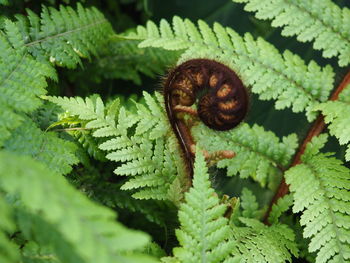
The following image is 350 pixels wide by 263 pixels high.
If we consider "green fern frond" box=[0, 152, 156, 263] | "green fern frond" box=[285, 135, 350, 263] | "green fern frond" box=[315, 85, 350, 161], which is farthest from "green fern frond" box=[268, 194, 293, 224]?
"green fern frond" box=[0, 152, 156, 263]

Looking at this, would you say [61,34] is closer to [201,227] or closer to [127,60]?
[127,60]

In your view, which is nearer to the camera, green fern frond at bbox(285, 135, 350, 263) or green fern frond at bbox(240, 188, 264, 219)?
green fern frond at bbox(285, 135, 350, 263)

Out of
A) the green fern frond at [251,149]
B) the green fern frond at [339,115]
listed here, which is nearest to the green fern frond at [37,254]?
the green fern frond at [251,149]

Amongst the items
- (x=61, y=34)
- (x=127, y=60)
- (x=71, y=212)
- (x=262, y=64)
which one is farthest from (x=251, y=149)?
(x=71, y=212)

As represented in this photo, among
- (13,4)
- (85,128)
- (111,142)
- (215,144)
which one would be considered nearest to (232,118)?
(215,144)

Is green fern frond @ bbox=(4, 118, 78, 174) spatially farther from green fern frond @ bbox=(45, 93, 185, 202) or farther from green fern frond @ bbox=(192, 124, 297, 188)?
green fern frond @ bbox=(192, 124, 297, 188)

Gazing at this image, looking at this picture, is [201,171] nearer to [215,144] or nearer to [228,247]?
[228,247]
